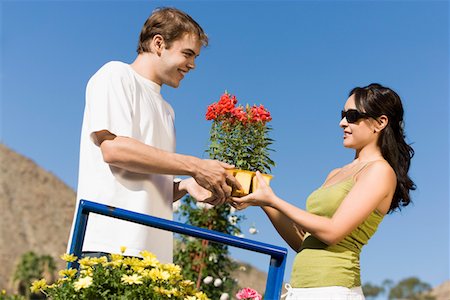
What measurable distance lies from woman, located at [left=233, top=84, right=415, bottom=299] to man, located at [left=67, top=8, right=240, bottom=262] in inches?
13.6

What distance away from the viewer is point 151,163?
267 centimetres

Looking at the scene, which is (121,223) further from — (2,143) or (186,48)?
(2,143)

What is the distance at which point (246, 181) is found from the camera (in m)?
3.01

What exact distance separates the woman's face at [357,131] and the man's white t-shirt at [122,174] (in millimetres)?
906

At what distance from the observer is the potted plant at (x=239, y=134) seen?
3.15 metres

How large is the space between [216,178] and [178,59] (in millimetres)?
588

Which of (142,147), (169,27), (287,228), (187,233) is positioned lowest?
(187,233)

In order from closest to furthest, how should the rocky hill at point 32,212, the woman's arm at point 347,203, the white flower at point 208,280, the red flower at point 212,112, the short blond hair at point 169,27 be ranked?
the woman's arm at point 347,203
the short blond hair at point 169,27
the red flower at point 212,112
the white flower at point 208,280
the rocky hill at point 32,212

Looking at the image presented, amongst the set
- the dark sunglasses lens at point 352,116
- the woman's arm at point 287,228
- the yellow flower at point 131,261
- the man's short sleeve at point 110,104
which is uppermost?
the dark sunglasses lens at point 352,116

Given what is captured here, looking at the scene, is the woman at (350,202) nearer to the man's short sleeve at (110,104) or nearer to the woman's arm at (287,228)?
the woman's arm at (287,228)

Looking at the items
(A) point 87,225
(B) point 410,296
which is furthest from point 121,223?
(B) point 410,296

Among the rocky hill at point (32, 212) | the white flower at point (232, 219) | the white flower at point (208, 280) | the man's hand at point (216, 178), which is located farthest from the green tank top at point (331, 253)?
the rocky hill at point (32, 212)

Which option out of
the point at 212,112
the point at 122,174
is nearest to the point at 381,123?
the point at 212,112

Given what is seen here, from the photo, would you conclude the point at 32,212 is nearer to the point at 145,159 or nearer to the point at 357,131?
the point at 357,131
